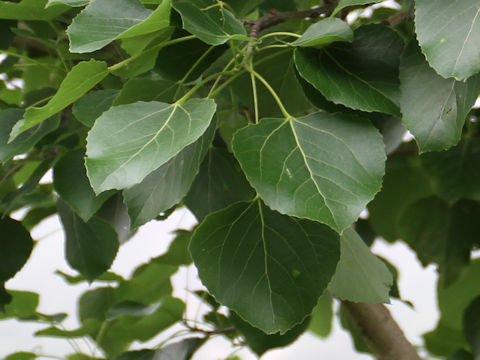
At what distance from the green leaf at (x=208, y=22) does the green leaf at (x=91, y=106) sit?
10 centimetres

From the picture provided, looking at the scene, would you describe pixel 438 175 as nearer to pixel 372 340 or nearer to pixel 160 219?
pixel 372 340

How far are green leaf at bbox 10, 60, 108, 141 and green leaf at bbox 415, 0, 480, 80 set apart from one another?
177 millimetres

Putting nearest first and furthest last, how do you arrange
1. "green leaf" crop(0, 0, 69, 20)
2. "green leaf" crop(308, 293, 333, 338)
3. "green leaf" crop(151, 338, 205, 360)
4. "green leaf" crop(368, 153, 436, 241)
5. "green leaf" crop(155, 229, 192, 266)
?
"green leaf" crop(0, 0, 69, 20) → "green leaf" crop(151, 338, 205, 360) → "green leaf" crop(155, 229, 192, 266) → "green leaf" crop(368, 153, 436, 241) → "green leaf" crop(308, 293, 333, 338)

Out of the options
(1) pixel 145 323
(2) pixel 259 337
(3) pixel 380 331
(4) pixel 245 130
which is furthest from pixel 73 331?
(4) pixel 245 130

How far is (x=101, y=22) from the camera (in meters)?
0.41

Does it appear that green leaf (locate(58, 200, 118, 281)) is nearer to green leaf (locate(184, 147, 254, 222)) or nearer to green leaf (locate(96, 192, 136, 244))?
green leaf (locate(96, 192, 136, 244))

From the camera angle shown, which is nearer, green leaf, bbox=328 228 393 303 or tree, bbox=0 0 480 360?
tree, bbox=0 0 480 360

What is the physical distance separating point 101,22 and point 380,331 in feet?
1.47

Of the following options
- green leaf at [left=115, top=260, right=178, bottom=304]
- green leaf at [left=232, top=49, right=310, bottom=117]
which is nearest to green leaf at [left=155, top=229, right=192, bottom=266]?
green leaf at [left=115, top=260, right=178, bottom=304]

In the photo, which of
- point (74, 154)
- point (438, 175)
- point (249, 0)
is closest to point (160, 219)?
point (74, 154)

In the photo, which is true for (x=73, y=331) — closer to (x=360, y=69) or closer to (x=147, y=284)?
(x=147, y=284)

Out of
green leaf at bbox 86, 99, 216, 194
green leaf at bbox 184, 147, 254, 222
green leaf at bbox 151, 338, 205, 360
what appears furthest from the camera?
green leaf at bbox 151, 338, 205, 360

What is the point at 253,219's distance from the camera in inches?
18.6

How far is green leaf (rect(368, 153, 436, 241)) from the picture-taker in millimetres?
905
